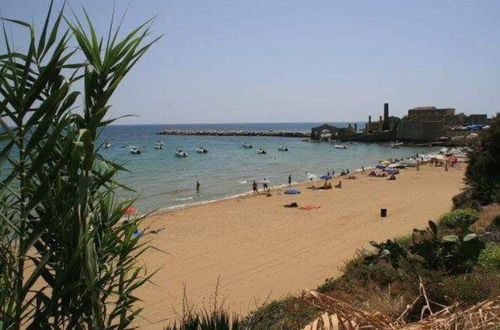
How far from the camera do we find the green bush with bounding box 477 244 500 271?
6.52 m

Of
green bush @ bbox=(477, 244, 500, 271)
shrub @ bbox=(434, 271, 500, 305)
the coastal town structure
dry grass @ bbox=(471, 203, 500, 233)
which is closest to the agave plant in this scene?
shrub @ bbox=(434, 271, 500, 305)

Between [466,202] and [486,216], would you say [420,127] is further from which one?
[486,216]

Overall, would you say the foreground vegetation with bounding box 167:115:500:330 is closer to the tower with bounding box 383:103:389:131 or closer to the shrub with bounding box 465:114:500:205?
the shrub with bounding box 465:114:500:205

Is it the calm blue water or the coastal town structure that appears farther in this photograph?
the coastal town structure

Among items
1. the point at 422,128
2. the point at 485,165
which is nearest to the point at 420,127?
the point at 422,128

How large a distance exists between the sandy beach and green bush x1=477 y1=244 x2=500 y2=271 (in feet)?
13.2

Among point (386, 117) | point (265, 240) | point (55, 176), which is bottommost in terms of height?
point (265, 240)

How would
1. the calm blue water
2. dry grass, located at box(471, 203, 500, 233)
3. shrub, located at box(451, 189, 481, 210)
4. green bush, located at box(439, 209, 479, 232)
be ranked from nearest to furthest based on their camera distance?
dry grass, located at box(471, 203, 500, 233), green bush, located at box(439, 209, 479, 232), shrub, located at box(451, 189, 481, 210), the calm blue water

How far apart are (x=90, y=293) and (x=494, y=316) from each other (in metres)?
2.16

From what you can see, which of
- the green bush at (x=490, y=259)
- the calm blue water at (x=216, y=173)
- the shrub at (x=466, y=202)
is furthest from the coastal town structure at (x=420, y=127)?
the green bush at (x=490, y=259)

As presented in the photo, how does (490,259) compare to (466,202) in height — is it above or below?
above

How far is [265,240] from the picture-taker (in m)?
16.7

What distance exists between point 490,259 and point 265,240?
34.6ft

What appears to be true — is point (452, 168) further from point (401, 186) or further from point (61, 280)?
point (61, 280)
